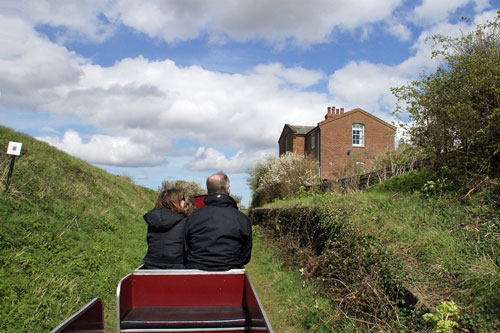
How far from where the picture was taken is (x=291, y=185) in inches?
893

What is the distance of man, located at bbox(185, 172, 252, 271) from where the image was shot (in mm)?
3822

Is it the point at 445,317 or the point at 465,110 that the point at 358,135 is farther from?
the point at 445,317

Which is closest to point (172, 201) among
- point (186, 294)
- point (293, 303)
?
point (186, 294)

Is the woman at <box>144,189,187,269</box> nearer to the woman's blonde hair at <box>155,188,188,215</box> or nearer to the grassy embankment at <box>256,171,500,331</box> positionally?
the woman's blonde hair at <box>155,188,188,215</box>

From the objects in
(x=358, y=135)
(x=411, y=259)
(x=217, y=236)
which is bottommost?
(x=411, y=259)

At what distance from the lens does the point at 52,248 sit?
6.90 meters

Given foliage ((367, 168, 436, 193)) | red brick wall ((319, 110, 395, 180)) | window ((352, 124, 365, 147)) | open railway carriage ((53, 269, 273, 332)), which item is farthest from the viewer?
window ((352, 124, 365, 147))

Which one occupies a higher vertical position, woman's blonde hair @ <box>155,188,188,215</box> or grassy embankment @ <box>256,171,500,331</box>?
woman's blonde hair @ <box>155,188,188,215</box>

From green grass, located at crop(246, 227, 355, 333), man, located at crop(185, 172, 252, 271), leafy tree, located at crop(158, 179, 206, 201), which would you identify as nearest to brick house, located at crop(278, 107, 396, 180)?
leafy tree, located at crop(158, 179, 206, 201)

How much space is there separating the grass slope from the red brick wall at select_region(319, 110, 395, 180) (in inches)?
951

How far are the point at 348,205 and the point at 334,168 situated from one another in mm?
26440

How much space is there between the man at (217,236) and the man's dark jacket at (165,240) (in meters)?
0.32

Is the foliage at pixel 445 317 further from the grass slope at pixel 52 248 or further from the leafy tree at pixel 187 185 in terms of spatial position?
the leafy tree at pixel 187 185

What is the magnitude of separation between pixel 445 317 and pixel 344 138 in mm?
31757
